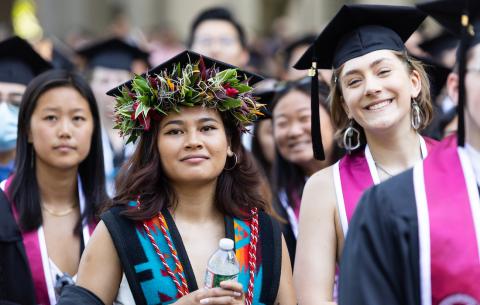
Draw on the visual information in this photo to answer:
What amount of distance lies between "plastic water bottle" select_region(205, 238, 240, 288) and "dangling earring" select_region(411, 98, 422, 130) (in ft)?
3.87

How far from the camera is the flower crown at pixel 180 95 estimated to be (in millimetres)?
4137

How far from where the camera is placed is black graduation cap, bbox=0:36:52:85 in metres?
6.25

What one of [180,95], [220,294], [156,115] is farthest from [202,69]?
[220,294]

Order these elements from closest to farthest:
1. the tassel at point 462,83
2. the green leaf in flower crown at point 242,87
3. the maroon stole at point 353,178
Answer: the tassel at point 462,83, the maroon stole at point 353,178, the green leaf in flower crown at point 242,87

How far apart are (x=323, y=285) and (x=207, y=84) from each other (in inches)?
43.0

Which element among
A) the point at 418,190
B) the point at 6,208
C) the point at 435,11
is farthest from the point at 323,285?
the point at 6,208

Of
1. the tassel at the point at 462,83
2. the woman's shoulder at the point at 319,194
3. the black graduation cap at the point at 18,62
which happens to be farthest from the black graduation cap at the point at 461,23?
the black graduation cap at the point at 18,62

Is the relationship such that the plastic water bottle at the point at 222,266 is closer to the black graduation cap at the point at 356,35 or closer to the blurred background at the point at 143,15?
the black graduation cap at the point at 356,35

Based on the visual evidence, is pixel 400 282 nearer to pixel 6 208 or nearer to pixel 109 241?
pixel 109 241

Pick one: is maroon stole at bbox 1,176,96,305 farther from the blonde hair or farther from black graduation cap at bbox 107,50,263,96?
the blonde hair

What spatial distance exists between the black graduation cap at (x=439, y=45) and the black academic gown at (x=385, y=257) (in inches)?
236

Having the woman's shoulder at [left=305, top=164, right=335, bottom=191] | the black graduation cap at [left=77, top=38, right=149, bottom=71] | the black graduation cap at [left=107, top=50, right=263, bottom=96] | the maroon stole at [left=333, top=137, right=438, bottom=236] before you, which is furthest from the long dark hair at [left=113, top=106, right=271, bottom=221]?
the black graduation cap at [left=77, top=38, right=149, bottom=71]

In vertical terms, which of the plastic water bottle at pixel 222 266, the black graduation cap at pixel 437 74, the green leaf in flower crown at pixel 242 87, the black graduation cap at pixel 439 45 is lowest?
the plastic water bottle at pixel 222 266

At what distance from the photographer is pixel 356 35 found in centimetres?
432
